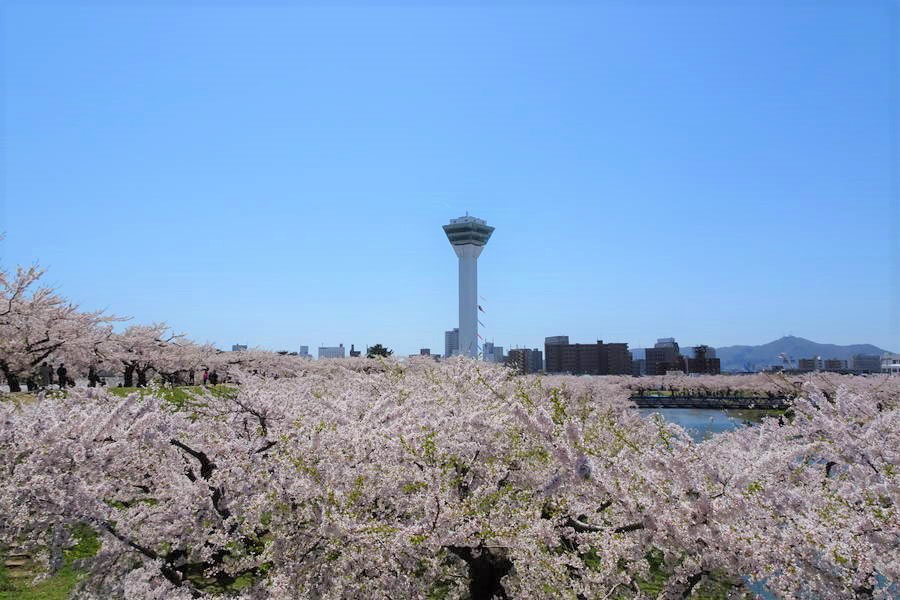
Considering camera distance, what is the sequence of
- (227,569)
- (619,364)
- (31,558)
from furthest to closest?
(619,364)
(31,558)
(227,569)

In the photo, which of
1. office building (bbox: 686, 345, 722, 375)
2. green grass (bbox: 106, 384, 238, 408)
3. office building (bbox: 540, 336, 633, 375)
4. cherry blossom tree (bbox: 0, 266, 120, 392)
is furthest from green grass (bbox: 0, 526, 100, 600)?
office building (bbox: 540, 336, 633, 375)

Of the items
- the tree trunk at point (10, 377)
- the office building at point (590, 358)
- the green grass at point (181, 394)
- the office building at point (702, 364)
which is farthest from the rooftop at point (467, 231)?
the tree trunk at point (10, 377)

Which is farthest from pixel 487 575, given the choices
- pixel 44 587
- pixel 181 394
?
pixel 181 394

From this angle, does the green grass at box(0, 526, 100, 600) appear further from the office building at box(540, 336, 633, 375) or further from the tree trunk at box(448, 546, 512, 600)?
the office building at box(540, 336, 633, 375)

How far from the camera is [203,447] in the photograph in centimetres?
1027

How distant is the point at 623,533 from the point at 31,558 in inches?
556

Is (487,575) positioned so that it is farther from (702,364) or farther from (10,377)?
(702,364)

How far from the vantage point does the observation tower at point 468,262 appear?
14762cm

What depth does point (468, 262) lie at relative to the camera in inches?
6009

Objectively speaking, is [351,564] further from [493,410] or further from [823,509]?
[823,509]

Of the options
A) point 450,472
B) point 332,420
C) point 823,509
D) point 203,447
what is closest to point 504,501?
point 450,472

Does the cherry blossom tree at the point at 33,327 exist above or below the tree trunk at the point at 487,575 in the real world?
above

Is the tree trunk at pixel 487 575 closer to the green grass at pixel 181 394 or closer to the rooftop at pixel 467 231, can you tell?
the green grass at pixel 181 394

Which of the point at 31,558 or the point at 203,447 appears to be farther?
the point at 31,558
